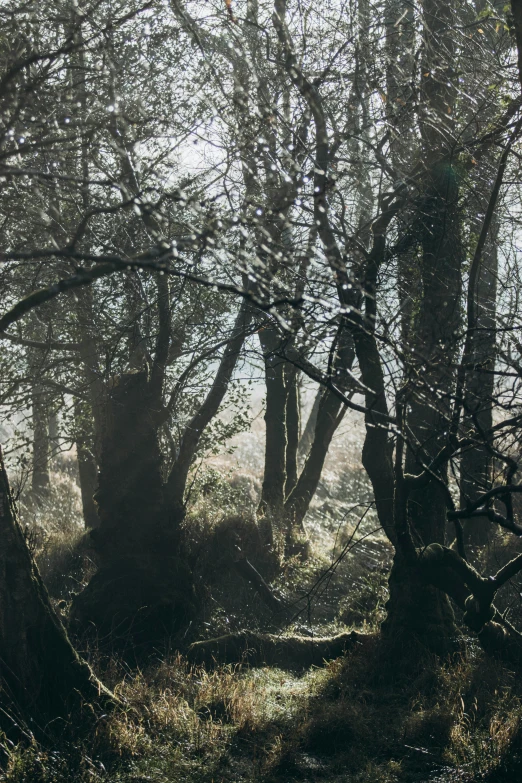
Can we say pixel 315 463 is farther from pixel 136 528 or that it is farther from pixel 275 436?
pixel 136 528

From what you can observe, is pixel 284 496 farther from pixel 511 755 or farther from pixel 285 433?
pixel 511 755

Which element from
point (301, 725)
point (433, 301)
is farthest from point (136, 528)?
point (433, 301)

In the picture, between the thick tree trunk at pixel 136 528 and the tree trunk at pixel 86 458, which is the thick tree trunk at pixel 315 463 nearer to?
the tree trunk at pixel 86 458

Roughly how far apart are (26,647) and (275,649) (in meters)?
3.66

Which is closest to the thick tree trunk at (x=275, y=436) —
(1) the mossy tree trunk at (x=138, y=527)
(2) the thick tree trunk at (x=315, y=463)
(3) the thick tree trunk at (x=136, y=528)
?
(2) the thick tree trunk at (x=315, y=463)

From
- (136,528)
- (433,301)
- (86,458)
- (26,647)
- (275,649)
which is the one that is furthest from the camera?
(86,458)

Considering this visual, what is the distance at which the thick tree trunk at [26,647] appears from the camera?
6.12 m

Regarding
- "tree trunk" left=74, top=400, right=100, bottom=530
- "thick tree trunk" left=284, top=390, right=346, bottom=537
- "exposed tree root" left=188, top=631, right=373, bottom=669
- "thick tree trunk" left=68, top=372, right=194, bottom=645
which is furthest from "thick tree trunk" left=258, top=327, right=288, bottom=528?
"exposed tree root" left=188, top=631, right=373, bottom=669

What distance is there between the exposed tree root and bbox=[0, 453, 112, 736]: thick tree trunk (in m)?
2.52

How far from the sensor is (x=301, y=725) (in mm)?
6727

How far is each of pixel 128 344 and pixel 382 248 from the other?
425 centimetres

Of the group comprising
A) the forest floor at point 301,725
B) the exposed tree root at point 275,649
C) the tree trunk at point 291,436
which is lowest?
the forest floor at point 301,725

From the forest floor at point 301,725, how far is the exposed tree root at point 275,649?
0.12 m

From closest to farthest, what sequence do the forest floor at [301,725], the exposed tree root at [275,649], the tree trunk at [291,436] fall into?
the forest floor at [301,725] < the exposed tree root at [275,649] < the tree trunk at [291,436]
